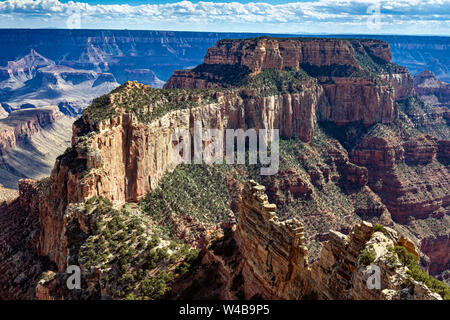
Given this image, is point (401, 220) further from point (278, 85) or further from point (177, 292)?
point (177, 292)

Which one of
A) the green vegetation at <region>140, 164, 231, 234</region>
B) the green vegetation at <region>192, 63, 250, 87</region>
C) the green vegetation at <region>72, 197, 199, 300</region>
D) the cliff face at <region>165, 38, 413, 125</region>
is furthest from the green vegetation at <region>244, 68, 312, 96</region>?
the green vegetation at <region>72, 197, 199, 300</region>

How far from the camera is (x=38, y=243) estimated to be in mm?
66188

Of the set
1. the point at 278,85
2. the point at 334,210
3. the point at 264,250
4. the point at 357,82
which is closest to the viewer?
the point at 264,250

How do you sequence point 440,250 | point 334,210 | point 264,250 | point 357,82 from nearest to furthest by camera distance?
point 264,250 → point 334,210 → point 440,250 → point 357,82

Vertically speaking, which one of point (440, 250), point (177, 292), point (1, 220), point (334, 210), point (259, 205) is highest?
point (259, 205)

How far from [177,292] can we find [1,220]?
4944cm

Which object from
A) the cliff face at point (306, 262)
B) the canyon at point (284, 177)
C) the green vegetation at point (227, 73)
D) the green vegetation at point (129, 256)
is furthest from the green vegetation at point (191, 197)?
the green vegetation at point (227, 73)

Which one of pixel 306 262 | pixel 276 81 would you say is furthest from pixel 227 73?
pixel 306 262

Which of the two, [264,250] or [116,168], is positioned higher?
[264,250]

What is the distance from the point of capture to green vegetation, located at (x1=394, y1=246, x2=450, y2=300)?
1000 inches

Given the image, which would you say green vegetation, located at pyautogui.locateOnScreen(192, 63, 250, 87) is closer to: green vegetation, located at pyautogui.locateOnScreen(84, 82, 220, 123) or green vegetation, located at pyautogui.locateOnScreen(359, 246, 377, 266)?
green vegetation, located at pyautogui.locateOnScreen(84, 82, 220, 123)

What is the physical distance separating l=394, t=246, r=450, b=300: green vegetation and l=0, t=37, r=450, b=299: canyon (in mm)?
581
